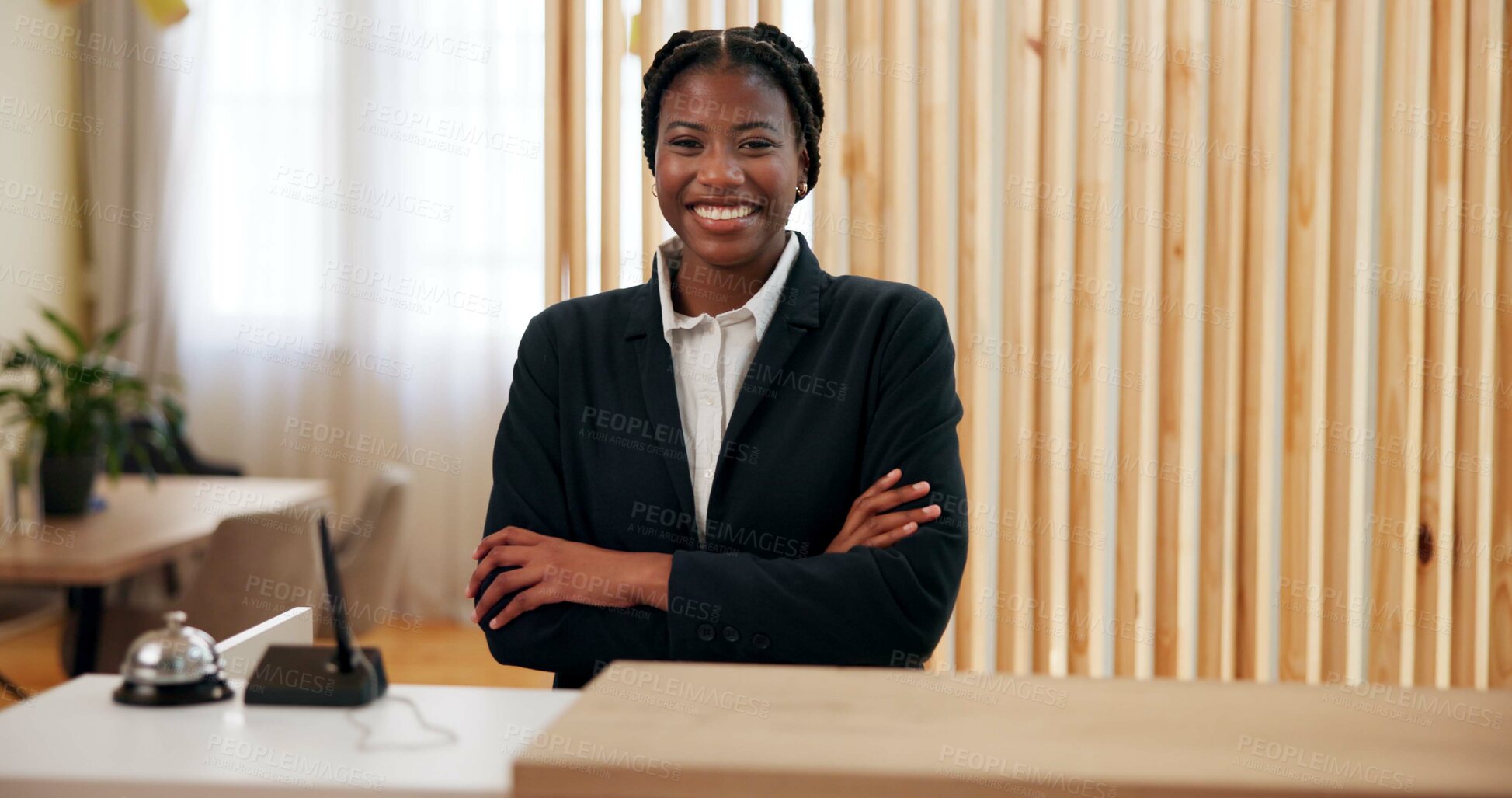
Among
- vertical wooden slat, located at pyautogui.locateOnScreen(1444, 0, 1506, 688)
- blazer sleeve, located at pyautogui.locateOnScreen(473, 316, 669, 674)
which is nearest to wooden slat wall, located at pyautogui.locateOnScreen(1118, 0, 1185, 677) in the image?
vertical wooden slat, located at pyautogui.locateOnScreen(1444, 0, 1506, 688)

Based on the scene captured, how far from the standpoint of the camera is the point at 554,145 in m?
2.59

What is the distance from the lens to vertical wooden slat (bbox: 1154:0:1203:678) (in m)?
2.51

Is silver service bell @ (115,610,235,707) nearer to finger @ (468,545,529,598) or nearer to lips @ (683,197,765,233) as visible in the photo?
finger @ (468,545,529,598)

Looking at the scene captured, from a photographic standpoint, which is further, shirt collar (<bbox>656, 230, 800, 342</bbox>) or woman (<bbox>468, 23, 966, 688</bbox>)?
shirt collar (<bbox>656, 230, 800, 342</bbox>)

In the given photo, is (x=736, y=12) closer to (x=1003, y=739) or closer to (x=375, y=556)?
(x=375, y=556)

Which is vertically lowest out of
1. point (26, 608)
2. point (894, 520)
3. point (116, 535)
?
point (26, 608)

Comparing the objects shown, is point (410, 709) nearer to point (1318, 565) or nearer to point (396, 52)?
point (1318, 565)

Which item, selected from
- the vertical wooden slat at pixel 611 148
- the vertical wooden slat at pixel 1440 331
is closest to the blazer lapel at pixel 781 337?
the vertical wooden slat at pixel 611 148

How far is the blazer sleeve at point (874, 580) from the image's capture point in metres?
1.47

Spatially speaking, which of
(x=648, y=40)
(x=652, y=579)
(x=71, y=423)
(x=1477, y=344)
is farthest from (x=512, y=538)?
(x=71, y=423)

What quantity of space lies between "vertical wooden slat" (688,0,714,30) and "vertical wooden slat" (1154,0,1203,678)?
1017mm

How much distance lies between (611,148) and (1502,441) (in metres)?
2.11

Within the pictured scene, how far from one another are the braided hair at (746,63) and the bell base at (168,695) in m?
0.97

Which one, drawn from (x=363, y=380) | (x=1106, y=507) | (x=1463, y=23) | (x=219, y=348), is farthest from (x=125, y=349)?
(x=1463, y=23)
